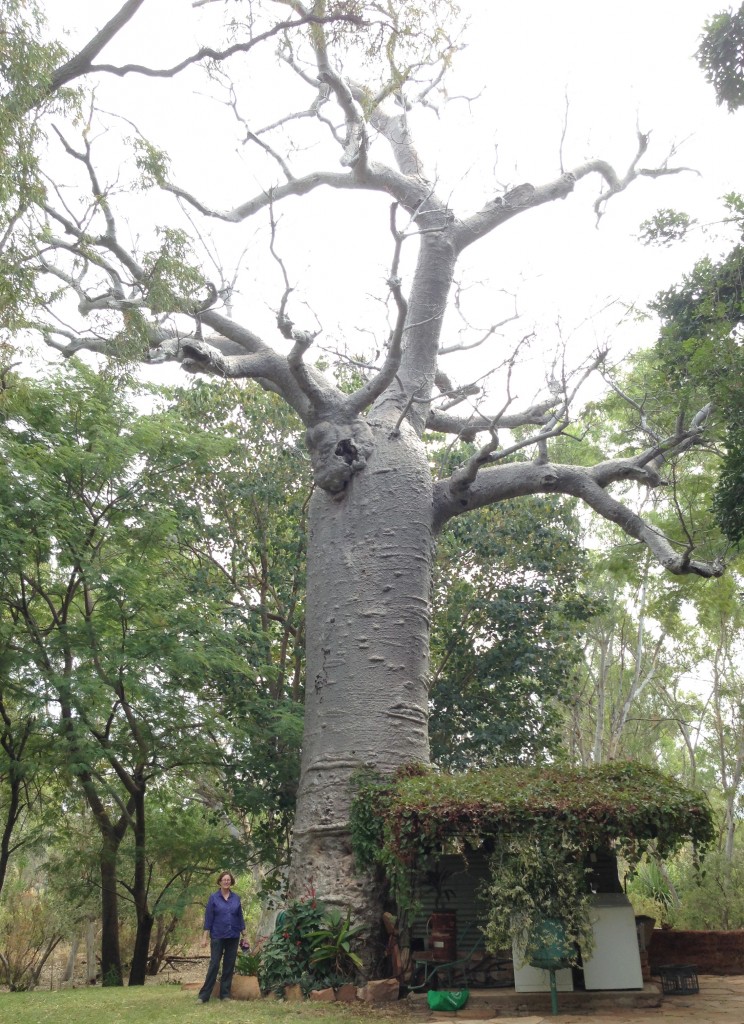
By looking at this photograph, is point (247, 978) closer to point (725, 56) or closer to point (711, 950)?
point (711, 950)

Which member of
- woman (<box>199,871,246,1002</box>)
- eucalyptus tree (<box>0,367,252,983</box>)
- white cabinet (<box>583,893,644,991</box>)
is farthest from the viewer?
eucalyptus tree (<box>0,367,252,983</box>)

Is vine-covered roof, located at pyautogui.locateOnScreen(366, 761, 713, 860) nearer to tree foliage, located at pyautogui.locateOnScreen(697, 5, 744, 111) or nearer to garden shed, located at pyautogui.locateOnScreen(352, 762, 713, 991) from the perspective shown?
garden shed, located at pyautogui.locateOnScreen(352, 762, 713, 991)

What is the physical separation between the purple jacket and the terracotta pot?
0.30 meters

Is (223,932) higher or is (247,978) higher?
(223,932)

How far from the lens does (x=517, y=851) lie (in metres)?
5.18

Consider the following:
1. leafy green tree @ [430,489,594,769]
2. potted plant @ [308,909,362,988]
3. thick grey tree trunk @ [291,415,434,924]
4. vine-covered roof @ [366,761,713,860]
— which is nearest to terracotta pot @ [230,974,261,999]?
potted plant @ [308,909,362,988]

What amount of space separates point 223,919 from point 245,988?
48cm

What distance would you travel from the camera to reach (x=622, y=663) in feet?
47.2

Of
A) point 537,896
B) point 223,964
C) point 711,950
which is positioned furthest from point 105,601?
point 711,950

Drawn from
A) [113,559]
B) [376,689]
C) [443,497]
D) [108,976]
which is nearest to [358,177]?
[443,497]

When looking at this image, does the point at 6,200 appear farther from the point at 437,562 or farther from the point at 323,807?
the point at 437,562

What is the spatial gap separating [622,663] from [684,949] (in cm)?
698

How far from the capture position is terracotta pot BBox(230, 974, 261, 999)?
579cm

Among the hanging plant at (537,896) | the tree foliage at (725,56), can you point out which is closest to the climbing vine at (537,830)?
the hanging plant at (537,896)
